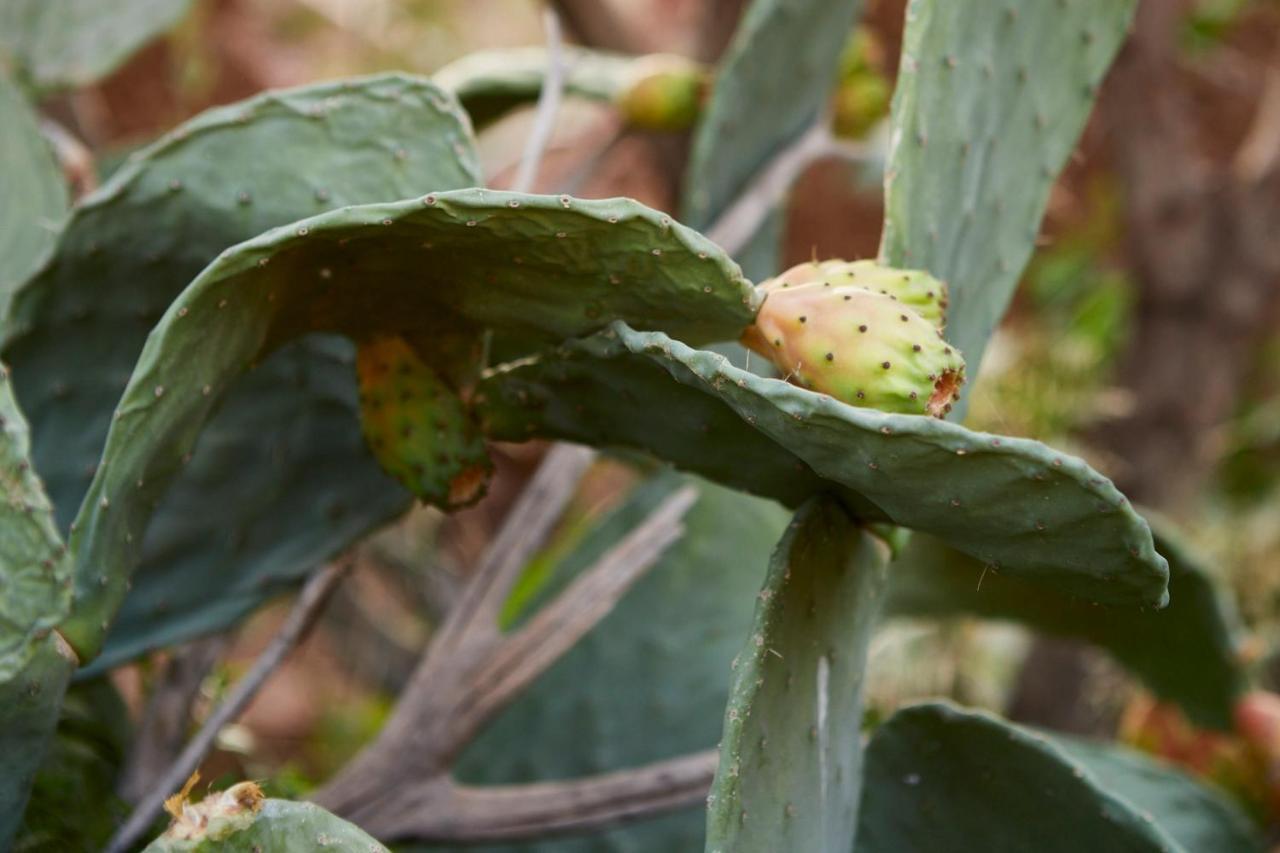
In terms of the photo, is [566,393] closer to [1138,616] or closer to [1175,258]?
[1138,616]

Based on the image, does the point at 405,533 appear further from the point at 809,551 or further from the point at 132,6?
the point at 809,551

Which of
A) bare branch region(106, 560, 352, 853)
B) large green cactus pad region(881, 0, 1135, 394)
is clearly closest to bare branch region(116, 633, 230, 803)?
bare branch region(106, 560, 352, 853)

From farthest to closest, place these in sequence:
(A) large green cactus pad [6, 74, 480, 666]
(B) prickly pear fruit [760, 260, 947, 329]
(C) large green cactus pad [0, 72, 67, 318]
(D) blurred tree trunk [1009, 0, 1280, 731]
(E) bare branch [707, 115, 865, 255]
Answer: (D) blurred tree trunk [1009, 0, 1280, 731] → (E) bare branch [707, 115, 865, 255] → (C) large green cactus pad [0, 72, 67, 318] → (A) large green cactus pad [6, 74, 480, 666] → (B) prickly pear fruit [760, 260, 947, 329]

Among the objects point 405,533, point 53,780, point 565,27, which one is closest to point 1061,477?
point 53,780

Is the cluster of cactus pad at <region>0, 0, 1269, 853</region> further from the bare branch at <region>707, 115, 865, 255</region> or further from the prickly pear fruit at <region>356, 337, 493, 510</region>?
the bare branch at <region>707, 115, 865, 255</region>

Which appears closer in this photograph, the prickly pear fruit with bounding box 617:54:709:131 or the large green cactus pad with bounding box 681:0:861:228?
the large green cactus pad with bounding box 681:0:861:228

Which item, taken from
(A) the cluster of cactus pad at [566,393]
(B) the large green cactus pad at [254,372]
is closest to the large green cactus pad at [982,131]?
(A) the cluster of cactus pad at [566,393]
